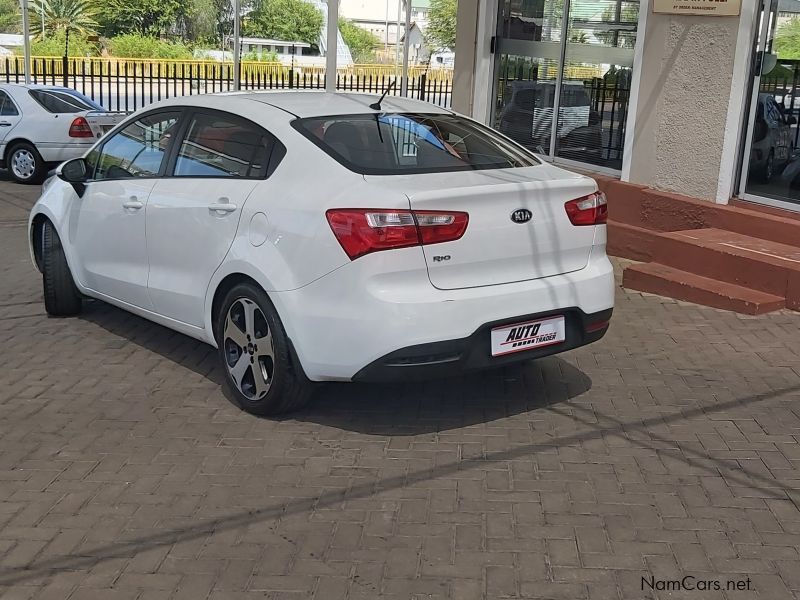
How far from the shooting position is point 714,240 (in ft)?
25.8

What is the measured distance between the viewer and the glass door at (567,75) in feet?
31.2

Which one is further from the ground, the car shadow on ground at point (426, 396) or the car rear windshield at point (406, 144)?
the car rear windshield at point (406, 144)

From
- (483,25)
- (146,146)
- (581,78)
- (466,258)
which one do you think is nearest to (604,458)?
(466,258)

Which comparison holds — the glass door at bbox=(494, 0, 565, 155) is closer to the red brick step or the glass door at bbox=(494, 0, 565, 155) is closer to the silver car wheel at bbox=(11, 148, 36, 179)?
the red brick step

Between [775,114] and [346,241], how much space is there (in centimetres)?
534

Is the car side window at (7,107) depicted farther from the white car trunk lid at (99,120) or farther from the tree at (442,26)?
the tree at (442,26)

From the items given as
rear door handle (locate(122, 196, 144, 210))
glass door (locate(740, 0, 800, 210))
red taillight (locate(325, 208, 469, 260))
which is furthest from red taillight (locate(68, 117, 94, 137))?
red taillight (locate(325, 208, 469, 260))

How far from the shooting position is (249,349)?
16.2 ft

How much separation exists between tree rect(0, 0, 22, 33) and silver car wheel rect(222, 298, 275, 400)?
86195mm

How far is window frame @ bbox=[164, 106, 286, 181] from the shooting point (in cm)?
495

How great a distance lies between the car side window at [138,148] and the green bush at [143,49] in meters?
63.0

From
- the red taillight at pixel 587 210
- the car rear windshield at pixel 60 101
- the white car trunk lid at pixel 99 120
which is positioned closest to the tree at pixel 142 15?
the car rear windshield at pixel 60 101

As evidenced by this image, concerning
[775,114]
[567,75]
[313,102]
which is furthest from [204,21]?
[313,102]

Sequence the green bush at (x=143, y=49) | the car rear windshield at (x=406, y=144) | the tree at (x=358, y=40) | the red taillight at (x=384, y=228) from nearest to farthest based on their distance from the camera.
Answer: the red taillight at (x=384, y=228), the car rear windshield at (x=406, y=144), the green bush at (x=143, y=49), the tree at (x=358, y=40)
